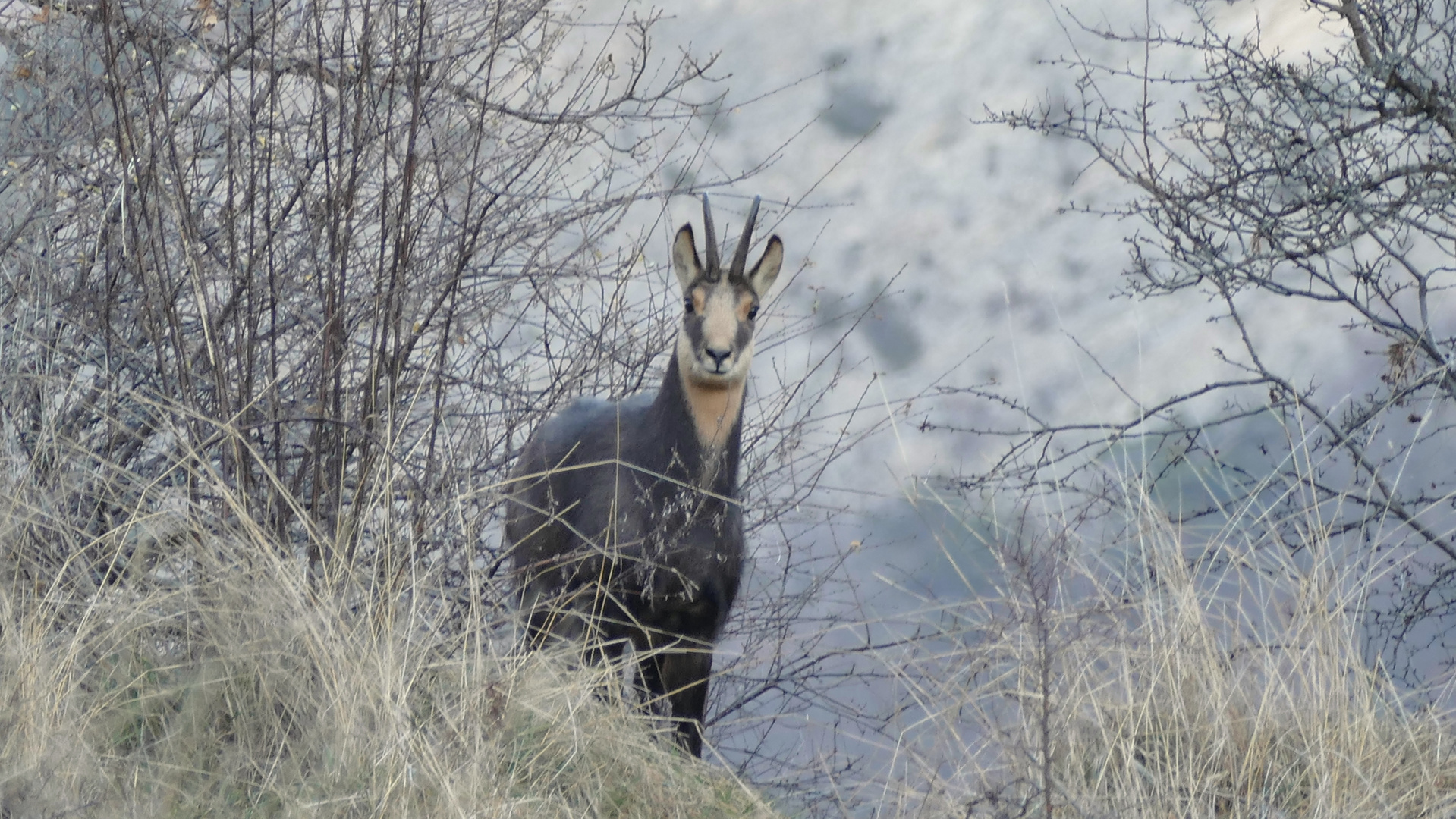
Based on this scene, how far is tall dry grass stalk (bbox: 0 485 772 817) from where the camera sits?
3.63m

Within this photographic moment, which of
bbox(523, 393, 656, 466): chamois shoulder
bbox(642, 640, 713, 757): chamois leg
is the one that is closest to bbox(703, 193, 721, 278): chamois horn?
bbox(523, 393, 656, 466): chamois shoulder

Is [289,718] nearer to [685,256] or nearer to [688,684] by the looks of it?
[688,684]

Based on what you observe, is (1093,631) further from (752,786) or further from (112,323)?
(112,323)

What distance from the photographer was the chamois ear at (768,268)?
18.8 ft

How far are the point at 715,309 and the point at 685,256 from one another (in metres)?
0.36

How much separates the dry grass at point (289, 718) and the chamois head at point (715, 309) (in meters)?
1.38

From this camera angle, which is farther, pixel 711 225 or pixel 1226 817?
pixel 711 225

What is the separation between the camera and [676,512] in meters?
5.36

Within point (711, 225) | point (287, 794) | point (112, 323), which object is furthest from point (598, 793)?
point (112, 323)

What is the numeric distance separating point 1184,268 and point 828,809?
10.4ft

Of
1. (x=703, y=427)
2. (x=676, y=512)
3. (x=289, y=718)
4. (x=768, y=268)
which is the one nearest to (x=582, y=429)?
(x=703, y=427)

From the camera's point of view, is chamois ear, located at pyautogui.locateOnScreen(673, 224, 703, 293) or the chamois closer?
the chamois

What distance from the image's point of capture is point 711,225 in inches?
219

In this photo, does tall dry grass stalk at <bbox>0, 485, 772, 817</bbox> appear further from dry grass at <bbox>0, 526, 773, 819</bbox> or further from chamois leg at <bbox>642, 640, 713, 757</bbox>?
chamois leg at <bbox>642, 640, 713, 757</bbox>
